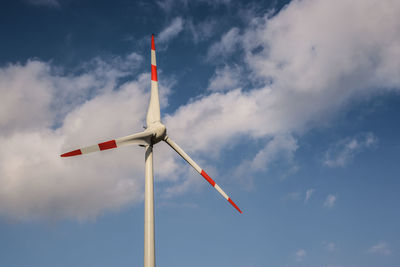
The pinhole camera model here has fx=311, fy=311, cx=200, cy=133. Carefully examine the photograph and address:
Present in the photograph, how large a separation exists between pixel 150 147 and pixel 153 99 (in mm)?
5950

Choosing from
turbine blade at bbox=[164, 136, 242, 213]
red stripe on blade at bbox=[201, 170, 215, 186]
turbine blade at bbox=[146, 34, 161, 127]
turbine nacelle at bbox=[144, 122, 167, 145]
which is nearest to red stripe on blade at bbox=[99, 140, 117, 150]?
turbine nacelle at bbox=[144, 122, 167, 145]

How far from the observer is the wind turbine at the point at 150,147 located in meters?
21.0

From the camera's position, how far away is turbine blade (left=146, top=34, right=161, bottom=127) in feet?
89.4

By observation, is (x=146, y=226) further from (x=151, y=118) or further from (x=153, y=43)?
(x=153, y=43)

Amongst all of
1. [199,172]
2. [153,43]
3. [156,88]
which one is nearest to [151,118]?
[156,88]

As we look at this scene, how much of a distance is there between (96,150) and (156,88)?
10.5 meters

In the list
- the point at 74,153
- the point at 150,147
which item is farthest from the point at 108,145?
the point at 150,147

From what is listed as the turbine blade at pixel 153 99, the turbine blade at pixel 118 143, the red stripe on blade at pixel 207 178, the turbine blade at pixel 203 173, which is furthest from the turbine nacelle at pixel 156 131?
the red stripe on blade at pixel 207 178

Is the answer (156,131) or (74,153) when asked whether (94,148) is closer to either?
(74,153)

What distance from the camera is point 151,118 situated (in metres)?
27.2

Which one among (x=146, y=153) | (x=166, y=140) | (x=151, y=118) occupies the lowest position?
(x=146, y=153)

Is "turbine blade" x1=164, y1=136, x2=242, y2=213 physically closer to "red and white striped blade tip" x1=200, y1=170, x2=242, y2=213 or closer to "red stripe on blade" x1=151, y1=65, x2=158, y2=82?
"red and white striped blade tip" x1=200, y1=170, x2=242, y2=213

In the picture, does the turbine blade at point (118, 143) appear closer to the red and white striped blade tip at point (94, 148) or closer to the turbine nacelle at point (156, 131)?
the red and white striped blade tip at point (94, 148)

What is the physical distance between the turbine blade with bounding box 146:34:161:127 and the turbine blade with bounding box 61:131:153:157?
197 centimetres
